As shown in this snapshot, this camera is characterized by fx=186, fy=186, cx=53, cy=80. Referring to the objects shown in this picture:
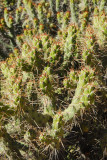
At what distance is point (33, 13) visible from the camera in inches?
225

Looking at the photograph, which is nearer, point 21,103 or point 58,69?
point 21,103

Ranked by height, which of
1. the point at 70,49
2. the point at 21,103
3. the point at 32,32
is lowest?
the point at 21,103

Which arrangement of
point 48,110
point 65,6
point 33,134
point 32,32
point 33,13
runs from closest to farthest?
point 33,134 < point 48,110 < point 32,32 < point 33,13 < point 65,6

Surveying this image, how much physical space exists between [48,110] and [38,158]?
73cm

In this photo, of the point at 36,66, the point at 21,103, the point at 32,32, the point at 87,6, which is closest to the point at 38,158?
the point at 21,103

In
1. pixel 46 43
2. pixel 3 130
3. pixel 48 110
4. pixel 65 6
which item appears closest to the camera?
pixel 3 130

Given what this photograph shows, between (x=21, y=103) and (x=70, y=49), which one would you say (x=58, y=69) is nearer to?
(x=70, y=49)

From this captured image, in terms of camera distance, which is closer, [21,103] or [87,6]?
[21,103]

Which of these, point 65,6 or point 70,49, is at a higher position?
point 65,6

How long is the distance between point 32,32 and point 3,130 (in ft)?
9.73

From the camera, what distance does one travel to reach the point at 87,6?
20.0ft

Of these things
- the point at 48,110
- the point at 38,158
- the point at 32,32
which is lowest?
the point at 38,158

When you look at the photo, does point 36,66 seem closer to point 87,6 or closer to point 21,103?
point 21,103

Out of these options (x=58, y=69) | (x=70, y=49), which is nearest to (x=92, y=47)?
(x=70, y=49)
